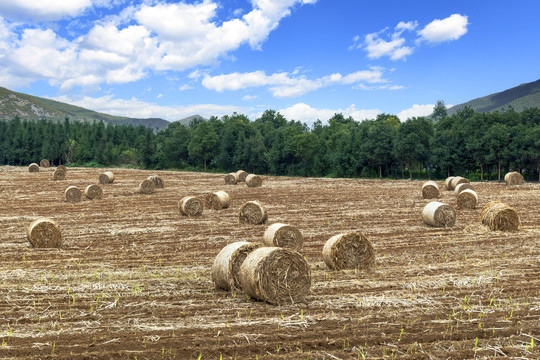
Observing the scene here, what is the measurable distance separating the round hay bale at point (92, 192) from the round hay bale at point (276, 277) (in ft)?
77.4

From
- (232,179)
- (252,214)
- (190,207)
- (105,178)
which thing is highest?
(105,178)

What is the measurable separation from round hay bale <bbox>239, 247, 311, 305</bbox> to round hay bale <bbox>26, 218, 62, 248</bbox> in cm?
941

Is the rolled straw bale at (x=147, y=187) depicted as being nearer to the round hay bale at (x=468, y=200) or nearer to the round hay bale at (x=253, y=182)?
the round hay bale at (x=253, y=182)

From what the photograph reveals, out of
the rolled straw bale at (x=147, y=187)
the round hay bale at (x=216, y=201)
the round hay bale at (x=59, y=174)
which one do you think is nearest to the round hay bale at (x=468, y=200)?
the round hay bale at (x=216, y=201)

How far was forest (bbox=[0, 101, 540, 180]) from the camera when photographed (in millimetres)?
56219

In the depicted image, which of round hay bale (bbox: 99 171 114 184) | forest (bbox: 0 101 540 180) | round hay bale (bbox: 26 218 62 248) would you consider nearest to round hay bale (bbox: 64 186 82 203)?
round hay bale (bbox: 26 218 62 248)

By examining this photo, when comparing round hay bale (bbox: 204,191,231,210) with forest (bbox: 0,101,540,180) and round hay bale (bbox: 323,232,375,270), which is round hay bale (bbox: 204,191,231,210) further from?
forest (bbox: 0,101,540,180)

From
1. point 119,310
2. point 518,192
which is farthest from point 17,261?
point 518,192

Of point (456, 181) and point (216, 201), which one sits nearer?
point (216, 201)

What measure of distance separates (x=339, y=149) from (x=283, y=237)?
58.1 meters

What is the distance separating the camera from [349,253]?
489 inches

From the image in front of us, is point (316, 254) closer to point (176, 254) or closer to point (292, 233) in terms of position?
point (292, 233)

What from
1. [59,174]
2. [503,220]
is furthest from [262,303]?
[59,174]

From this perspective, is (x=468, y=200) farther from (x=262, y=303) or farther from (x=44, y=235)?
(x=44, y=235)
